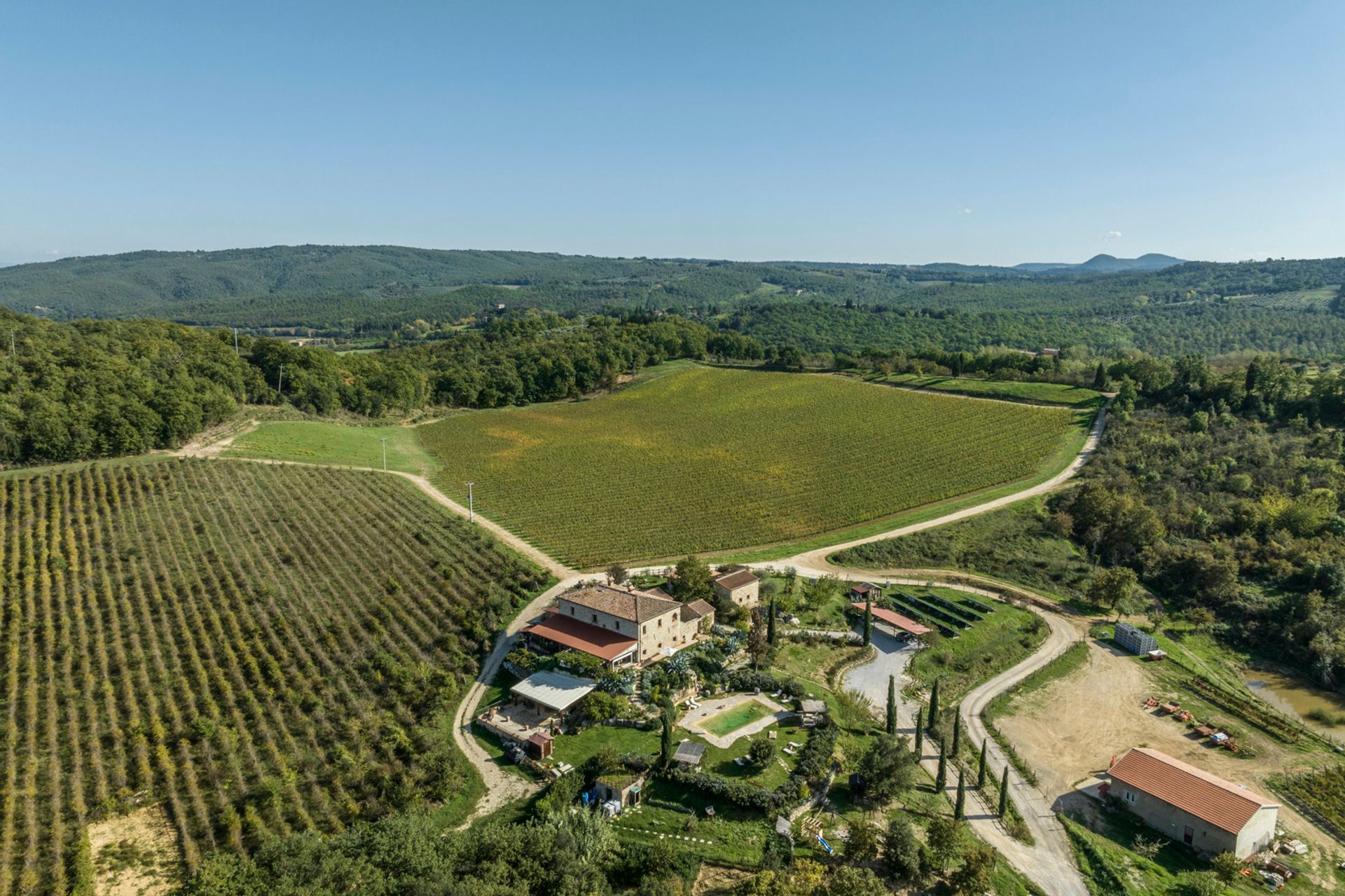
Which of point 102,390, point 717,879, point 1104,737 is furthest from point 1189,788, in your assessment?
point 102,390

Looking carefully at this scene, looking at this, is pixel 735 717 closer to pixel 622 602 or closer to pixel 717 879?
pixel 717 879

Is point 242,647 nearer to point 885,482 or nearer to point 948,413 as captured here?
point 885,482

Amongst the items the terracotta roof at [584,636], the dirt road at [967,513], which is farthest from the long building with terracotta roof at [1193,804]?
the terracotta roof at [584,636]

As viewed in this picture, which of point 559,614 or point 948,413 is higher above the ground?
point 948,413

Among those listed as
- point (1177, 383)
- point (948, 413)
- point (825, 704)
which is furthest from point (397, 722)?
point (1177, 383)

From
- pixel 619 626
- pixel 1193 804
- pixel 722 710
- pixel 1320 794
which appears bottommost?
pixel 1320 794

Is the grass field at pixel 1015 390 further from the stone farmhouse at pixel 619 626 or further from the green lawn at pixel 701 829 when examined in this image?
the green lawn at pixel 701 829
